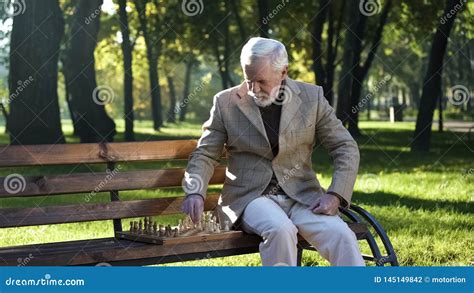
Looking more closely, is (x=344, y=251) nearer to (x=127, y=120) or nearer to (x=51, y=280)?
(x=51, y=280)

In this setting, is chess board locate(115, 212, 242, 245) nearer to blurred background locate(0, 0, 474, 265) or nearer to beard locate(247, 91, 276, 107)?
beard locate(247, 91, 276, 107)

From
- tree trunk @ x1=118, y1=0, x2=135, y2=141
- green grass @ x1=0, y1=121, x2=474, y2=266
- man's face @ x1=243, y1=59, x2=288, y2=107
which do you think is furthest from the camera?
tree trunk @ x1=118, y1=0, x2=135, y2=141

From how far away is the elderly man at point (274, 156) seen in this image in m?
5.23

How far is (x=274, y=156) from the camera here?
5383mm

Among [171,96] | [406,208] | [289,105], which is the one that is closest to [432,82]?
[406,208]

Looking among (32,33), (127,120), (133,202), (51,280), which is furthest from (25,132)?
(51,280)

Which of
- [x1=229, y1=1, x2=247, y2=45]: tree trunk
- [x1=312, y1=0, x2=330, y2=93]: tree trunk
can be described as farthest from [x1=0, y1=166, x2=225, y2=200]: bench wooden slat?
[x1=229, y1=1, x2=247, y2=45]: tree trunk

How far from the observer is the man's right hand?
Result: 203 inches

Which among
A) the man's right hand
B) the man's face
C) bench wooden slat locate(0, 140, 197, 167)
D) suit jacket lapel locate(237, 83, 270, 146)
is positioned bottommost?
the man's right hand

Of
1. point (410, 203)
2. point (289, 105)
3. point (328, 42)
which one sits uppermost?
point (289, 105)

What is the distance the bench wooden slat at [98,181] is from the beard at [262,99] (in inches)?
26.1

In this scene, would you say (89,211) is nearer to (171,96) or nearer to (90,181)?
(90,181)

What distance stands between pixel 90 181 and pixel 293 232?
1154mm

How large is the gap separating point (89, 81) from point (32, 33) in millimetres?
3747
